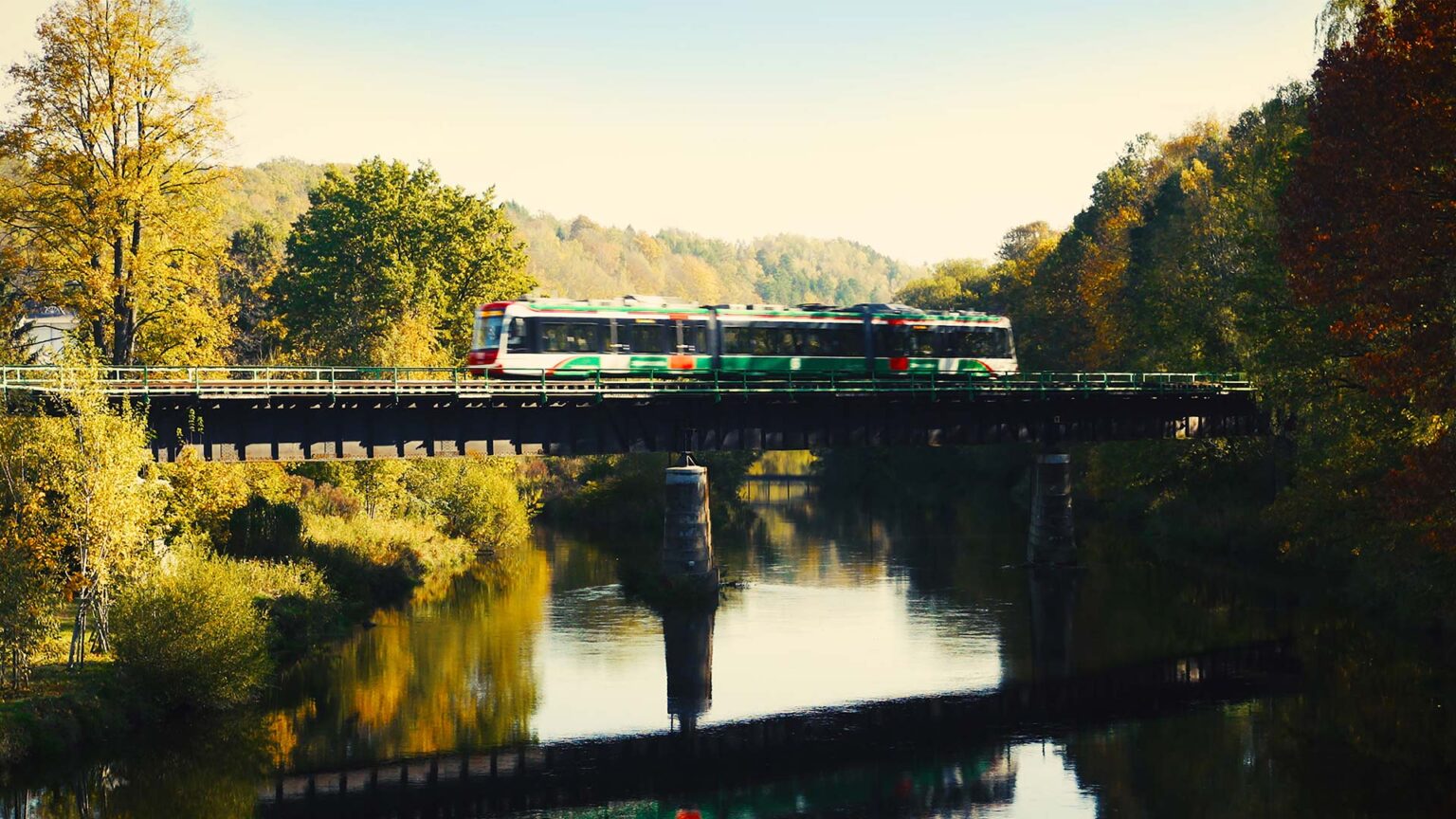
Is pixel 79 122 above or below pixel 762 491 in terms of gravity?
above

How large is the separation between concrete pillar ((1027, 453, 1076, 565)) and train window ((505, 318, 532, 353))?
89.4 feet

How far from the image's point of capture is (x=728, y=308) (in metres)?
64.4

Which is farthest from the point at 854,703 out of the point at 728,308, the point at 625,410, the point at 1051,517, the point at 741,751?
the point at 1051,517

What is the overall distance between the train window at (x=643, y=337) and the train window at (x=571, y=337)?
1.31m

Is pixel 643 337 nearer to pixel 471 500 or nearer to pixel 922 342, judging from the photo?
pixel 922 342

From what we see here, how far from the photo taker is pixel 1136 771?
119ft

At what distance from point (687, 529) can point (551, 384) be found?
407 inches

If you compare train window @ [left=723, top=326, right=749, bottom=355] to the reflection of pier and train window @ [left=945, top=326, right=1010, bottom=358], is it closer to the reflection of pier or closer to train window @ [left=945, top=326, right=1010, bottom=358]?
train window @ [left=945, top=326, right=1010, bottom=358]

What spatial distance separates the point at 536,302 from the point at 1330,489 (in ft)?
107

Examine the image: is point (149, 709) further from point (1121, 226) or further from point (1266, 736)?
point (1121, 226)

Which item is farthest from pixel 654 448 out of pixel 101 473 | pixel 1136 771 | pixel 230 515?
pixel 1136 771

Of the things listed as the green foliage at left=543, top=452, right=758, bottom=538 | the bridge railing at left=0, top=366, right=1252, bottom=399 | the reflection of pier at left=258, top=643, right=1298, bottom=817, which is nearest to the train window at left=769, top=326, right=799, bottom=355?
the bridge railing at left=0, top=366, right=1252, bottom=399

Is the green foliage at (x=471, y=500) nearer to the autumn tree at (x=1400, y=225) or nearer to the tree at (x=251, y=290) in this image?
the tree at (x=251, y=290)

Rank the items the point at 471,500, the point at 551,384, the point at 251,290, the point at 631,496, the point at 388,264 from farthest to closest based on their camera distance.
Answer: the point at 251,290, the point at 388,264, the point at 631,496, the point at 471,500, the point at 551,384
